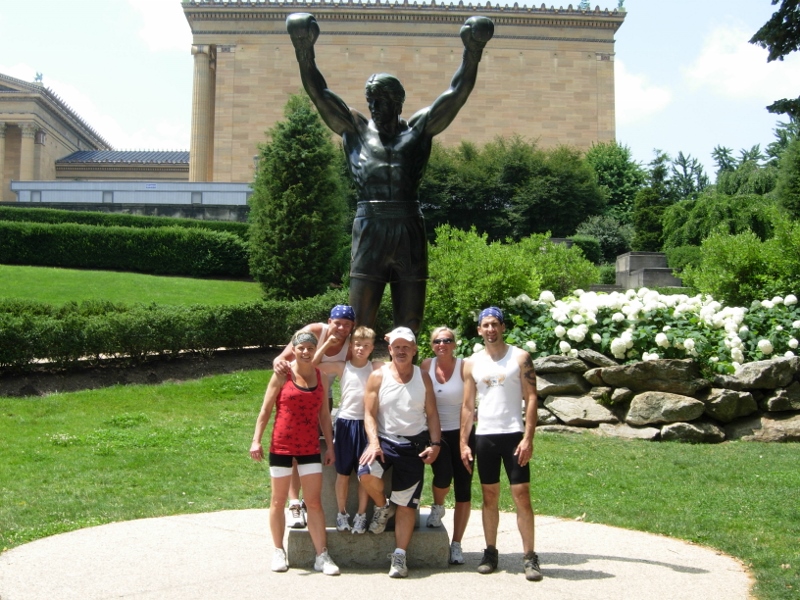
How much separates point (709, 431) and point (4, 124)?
54.7 m

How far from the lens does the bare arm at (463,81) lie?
20.8ft

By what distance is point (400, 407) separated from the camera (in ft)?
18.4

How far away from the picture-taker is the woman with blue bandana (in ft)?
18.7

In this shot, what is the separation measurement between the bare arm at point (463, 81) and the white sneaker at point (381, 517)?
2.81 metres

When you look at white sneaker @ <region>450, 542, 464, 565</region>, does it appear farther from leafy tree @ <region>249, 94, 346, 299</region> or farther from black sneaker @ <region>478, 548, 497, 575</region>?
leafy tree @ <region>249, 94, 346, 299</region>

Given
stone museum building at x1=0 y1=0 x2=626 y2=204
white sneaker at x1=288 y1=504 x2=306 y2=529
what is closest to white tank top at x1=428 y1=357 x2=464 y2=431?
white sneaker at x1=288 y1=504 x2=306 y2=529

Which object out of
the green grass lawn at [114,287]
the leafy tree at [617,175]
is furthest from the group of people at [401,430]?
the leafy tree at [617,175]

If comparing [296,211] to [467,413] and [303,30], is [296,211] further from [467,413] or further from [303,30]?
[467,413]

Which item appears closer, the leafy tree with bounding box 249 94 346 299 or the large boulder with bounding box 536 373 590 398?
the large boulder with bounding box 536 373 590 398

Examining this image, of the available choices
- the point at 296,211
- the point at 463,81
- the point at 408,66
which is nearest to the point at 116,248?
the point at 296,211

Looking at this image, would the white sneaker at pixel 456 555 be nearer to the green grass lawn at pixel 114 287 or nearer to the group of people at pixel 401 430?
the group of people at pixel 401 430

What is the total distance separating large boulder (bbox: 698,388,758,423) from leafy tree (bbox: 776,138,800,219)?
1903 centimetres

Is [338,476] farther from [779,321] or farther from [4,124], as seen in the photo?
[4,124]

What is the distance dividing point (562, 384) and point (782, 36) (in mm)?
5719
